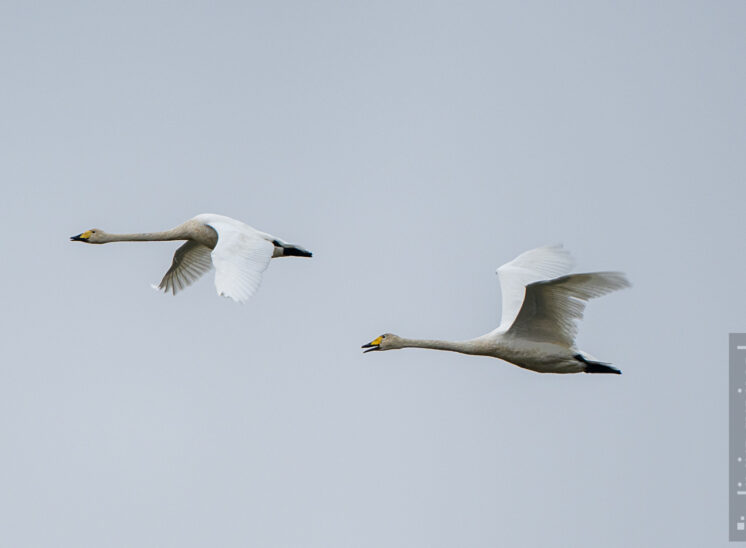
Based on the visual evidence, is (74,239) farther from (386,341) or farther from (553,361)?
(553,361)

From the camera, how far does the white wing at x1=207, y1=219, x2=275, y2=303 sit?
20141 millimetres

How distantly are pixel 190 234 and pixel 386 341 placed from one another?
14.5 feet

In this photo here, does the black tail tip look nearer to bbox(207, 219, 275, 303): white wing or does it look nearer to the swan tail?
bbox(207, 219, 275, 303): white wing

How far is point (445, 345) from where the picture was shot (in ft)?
70.4

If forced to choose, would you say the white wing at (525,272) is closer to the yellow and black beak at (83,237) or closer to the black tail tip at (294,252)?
the black tail tip at (294,252)

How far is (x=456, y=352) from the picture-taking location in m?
21.4

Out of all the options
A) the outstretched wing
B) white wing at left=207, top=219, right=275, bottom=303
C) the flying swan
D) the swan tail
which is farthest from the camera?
the outstretched wing

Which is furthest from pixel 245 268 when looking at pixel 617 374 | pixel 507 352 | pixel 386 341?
pixel 617 374

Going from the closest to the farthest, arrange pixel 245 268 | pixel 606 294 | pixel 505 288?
pixel 606 294 < pixel 245 268 < pixel 505 288

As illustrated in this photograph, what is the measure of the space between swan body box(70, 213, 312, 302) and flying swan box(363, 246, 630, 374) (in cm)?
245

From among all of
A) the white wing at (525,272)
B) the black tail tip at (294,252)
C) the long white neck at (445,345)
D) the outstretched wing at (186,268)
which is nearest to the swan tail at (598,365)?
the white wing at (525,272)

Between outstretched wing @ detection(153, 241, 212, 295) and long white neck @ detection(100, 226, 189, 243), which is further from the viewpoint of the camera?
outstretched wing @ detection(153, 241, 212, 295)

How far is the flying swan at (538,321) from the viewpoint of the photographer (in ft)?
65.2

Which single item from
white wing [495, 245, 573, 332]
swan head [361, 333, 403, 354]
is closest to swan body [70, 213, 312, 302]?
swan head [361, 333, 403, 354]
